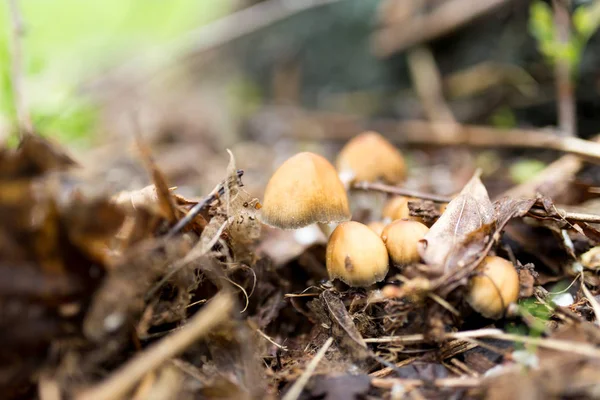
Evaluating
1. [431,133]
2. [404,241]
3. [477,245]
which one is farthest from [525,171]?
[404,241]

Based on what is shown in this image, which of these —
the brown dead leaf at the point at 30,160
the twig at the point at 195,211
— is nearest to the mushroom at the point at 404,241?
the twig at the point at 195,211

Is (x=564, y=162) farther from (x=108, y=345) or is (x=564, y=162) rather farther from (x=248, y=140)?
(x=248, y=140)

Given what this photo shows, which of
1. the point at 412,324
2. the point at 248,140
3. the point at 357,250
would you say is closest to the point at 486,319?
the point at 412,324

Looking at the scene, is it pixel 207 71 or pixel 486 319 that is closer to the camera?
pixel 486 319

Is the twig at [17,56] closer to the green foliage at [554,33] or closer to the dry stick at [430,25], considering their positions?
the green foliage at [554,33]

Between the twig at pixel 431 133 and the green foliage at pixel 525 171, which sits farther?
the green foliage at pixel 525 171

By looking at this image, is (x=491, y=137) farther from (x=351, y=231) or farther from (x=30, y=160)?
(x=30, y=160)

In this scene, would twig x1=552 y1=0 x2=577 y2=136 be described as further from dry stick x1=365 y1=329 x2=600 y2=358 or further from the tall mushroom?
dry stick x1=365 y1=329 x2=600 y2=358
